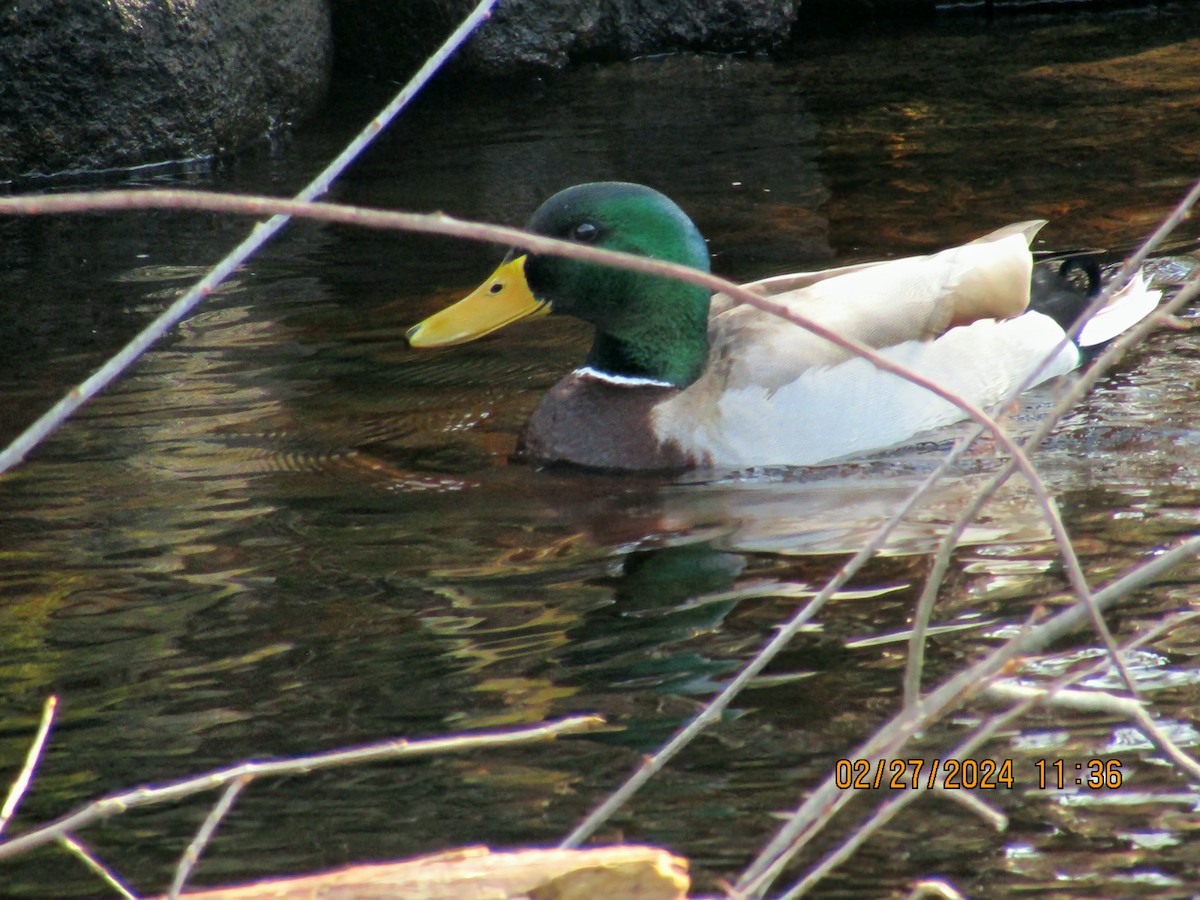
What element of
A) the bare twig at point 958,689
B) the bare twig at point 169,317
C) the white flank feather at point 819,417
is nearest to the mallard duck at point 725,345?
the white flank feather at point 819,417

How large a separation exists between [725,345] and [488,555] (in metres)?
1.30

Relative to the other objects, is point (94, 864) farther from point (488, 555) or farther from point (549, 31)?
point (549, 31)

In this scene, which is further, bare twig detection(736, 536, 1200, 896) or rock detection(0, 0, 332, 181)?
rock detection(0, 0, 332, 181)

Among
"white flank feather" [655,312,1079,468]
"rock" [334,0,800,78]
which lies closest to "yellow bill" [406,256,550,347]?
"white flank feather" [655,312,1079,468]

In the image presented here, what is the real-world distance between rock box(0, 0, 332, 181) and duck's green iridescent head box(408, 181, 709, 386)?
16.8ft

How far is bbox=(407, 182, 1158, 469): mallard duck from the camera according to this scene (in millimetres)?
5160

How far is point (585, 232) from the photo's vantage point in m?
5.28

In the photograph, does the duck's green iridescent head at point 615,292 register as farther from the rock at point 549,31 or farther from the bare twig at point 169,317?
the rock at point 549,31

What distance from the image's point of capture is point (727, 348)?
5371 millimetres

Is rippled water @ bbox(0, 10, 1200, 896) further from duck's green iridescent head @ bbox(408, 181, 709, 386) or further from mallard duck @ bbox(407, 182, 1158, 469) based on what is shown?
duck's green iridescent head @ bbox(408, 181, 709, 386)

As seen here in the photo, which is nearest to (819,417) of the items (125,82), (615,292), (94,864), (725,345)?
(725,345)

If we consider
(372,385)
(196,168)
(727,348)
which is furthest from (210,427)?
(196,168)

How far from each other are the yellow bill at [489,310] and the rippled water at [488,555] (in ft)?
1.31

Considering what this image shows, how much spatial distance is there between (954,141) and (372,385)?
433 cm
